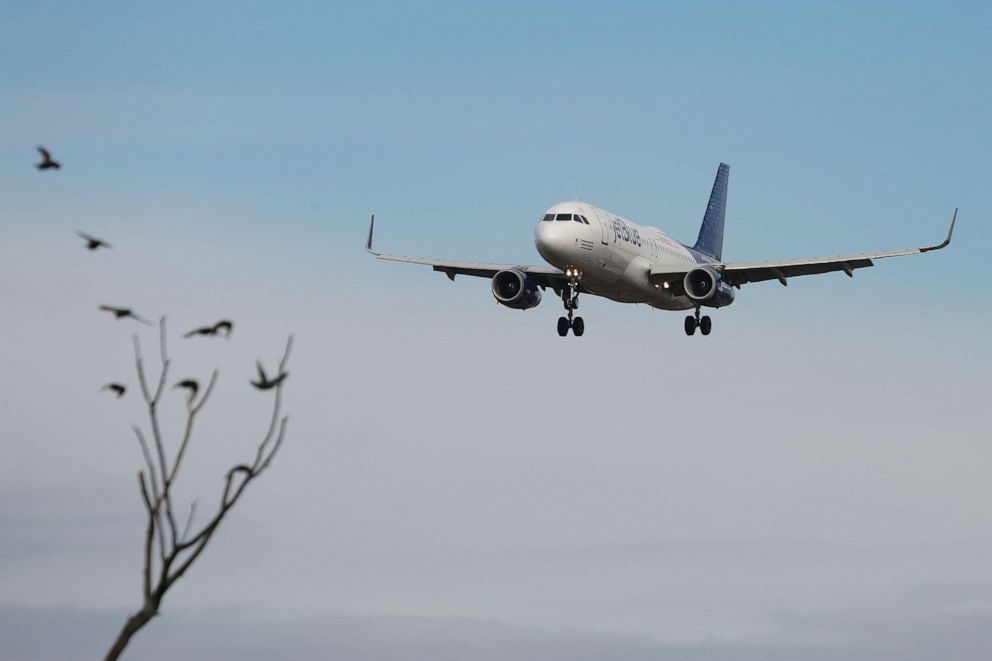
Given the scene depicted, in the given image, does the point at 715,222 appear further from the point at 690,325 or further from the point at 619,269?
the point at 619,269

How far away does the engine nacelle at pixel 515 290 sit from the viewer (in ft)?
203

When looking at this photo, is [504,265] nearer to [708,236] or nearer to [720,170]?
[708,236]

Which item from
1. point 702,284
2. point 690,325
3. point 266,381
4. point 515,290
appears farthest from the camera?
point 690,325

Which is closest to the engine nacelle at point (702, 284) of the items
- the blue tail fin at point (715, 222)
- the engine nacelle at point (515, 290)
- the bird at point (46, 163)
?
the engine nacelle at point (515, 290)

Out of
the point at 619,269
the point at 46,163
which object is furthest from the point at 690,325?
the point at 46,163

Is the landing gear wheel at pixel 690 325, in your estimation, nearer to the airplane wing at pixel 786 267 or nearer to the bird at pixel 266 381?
the airplane wing at pixel 786 267

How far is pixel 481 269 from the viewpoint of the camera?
66.4m

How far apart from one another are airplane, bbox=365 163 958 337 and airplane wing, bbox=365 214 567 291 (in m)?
0.04

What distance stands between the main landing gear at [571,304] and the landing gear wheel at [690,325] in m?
5.80

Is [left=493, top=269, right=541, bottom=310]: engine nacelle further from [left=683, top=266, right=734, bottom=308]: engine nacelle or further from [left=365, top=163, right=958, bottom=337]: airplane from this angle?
[left=683, top=266, right=734, bottom=308]: engine nacelle

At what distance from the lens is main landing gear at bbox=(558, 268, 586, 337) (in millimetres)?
58281

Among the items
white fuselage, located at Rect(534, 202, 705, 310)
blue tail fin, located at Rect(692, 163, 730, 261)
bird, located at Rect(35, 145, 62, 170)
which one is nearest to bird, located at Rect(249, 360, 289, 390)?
bird, located at Rect(35, 145, 62, 170)

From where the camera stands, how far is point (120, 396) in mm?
10984

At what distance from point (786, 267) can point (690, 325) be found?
4541mm
